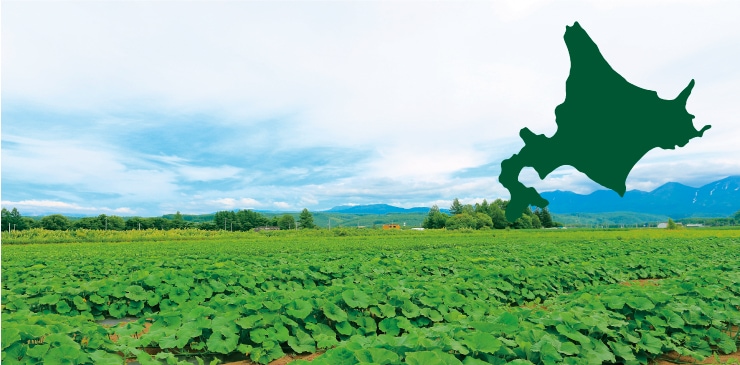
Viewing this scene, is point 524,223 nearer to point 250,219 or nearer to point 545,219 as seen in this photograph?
point 545,219

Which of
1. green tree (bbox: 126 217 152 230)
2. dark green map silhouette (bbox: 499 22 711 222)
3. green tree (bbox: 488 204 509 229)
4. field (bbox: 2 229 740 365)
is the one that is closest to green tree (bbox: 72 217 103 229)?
green tree (bbox: 126 217 152 230)

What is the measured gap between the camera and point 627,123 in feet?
16.4

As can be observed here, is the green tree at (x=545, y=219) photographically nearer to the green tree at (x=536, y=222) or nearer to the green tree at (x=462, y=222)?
the green tree at (x=536, y=222)

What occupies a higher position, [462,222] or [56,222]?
[56,222]

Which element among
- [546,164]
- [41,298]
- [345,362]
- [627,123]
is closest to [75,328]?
[345,362]

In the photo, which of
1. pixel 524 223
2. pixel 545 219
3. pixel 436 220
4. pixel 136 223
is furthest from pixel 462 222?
pixel 136 223

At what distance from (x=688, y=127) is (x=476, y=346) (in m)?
3.53

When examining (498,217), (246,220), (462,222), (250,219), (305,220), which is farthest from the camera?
(250,219)

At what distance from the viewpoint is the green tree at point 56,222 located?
255 ft

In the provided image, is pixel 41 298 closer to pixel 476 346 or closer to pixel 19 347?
pixel 19 347

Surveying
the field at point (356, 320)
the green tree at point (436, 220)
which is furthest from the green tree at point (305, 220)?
the field at point (356, 320)

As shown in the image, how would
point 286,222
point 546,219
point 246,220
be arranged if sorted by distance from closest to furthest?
point 546,219
point 286,222
point 246,220

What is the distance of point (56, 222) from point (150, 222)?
1521cm

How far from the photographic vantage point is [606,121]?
4977mm
